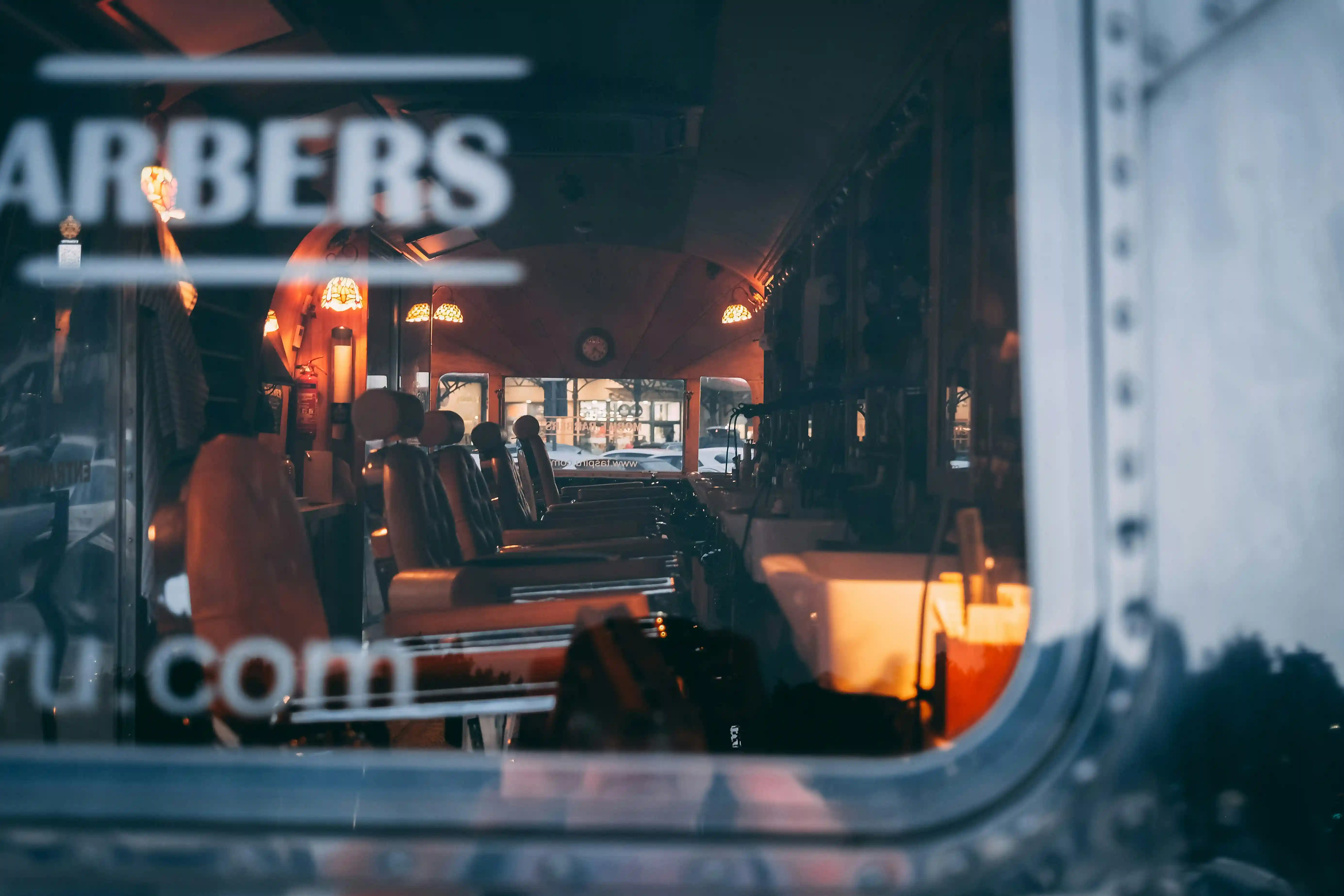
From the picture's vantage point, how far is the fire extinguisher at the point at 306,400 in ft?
12.7

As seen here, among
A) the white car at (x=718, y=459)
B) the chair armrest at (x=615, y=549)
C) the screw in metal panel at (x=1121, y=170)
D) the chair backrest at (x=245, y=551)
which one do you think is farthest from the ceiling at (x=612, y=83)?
the chair armrest at (x=615, y=549)

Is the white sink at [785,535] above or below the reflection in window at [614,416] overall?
below

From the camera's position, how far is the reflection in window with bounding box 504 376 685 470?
8.24ft

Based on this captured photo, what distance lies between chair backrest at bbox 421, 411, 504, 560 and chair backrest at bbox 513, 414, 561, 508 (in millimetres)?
713

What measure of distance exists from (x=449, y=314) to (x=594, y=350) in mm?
1101

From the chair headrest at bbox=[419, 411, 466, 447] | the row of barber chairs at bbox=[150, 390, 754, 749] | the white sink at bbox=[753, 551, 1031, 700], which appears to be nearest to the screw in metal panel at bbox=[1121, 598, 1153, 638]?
the white sink at bbox=[753, 551, 1031, 700]

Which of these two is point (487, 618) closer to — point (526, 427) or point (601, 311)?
point (526, 427)

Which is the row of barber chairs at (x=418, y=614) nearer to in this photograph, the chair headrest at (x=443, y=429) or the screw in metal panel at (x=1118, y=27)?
the chair headrest at (x=443, y=429)

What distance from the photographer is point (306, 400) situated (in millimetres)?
3953

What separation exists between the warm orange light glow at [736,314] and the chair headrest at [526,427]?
1388 millimetres

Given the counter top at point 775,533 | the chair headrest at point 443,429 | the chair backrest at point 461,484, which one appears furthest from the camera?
the chair backrest at point 461,484


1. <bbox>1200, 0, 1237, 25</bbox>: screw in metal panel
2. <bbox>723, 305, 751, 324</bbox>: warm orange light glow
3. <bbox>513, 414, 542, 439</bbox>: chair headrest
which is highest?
<bbox>723, 305, 751, 324</bbox>: warm orange light glow

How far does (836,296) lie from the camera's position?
3787 millimetres

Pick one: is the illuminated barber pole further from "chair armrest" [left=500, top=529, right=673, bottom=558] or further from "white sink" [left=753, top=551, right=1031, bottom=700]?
"white sink" [left=753, top=551, right=1031, bottom=700]
